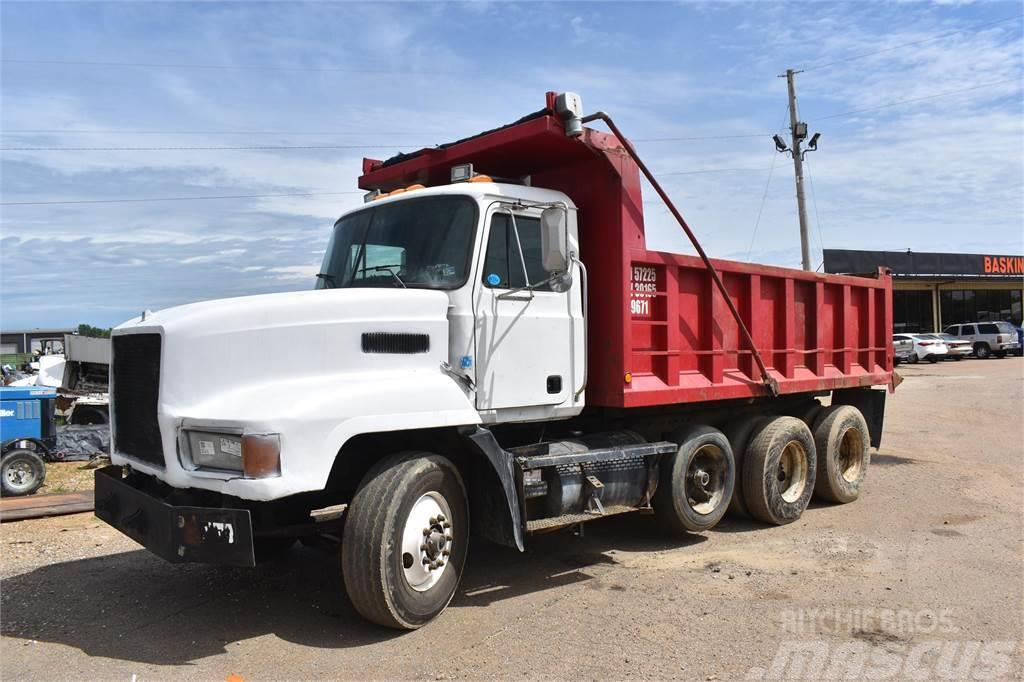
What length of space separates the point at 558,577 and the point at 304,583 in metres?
1.95

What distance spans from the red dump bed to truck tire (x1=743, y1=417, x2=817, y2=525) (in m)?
0.44

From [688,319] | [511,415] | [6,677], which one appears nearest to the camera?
[6,677]

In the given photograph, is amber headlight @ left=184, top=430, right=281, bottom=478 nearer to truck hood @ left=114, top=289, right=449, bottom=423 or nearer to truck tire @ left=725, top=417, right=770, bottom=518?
truck hood @ left=114, top=289, right=449, bottom=423

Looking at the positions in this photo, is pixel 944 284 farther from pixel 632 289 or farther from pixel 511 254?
pixel 511 254

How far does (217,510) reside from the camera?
14.7 ft

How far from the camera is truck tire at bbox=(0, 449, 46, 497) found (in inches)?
433

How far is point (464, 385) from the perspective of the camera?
18.1ft

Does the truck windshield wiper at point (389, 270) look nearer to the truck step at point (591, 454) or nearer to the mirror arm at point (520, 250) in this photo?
the mirror arm at point (520, 250)

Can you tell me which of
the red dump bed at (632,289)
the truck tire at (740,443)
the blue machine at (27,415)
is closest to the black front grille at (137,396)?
the red dump bed at (632,289)

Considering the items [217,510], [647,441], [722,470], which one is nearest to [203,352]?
[217,510]

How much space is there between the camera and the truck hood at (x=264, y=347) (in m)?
4.66

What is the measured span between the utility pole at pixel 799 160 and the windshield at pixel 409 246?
22129 mm

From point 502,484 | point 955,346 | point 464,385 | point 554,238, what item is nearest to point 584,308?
point 554,238

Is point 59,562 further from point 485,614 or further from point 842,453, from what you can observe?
point 842,453
